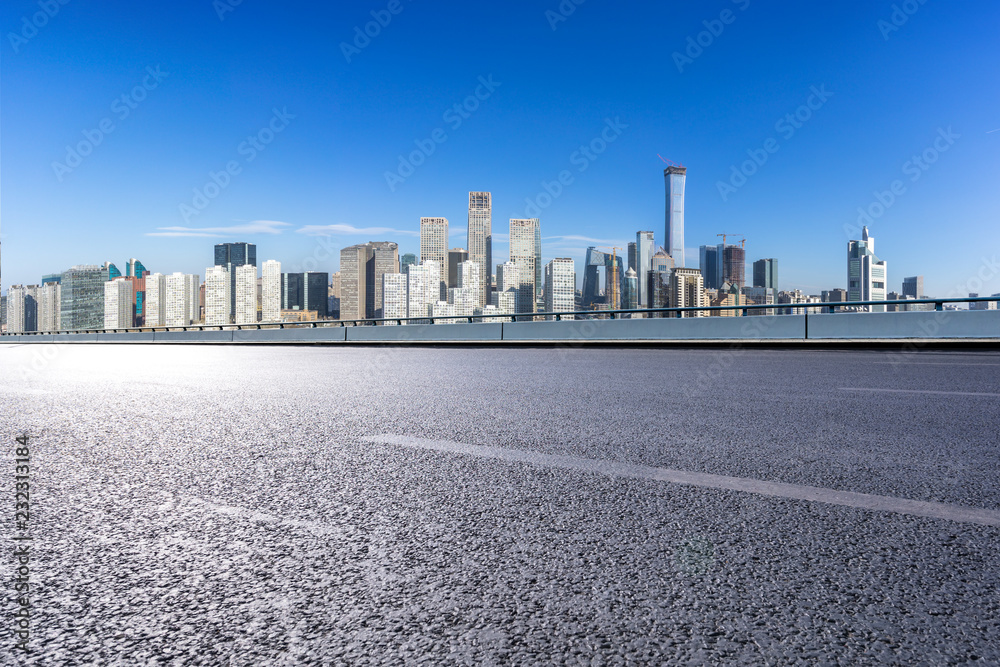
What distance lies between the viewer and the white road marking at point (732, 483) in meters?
2.86

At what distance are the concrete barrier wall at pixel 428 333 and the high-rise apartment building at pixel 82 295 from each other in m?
31.4

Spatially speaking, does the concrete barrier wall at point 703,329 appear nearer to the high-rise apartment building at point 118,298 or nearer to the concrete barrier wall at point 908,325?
the concrete barrier wall at point 908,325

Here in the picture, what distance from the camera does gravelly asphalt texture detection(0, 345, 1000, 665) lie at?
1775 mm

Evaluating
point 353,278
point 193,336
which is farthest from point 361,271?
point 193,336

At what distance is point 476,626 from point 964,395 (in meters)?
7.03

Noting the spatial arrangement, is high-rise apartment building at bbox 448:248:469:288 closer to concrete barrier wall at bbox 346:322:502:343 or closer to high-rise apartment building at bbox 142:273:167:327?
high-rise apartment building at bbox 142:273:167:327

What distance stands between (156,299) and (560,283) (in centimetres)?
4156

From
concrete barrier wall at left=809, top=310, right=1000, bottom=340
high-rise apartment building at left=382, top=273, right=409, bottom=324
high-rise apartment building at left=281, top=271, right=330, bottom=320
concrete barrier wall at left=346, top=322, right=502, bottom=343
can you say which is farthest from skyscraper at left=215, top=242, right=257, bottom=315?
concrete barrier wall at left=809, top=310, right=1000, bottom=340

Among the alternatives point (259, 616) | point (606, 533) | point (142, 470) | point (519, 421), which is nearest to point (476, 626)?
point (259, 616)

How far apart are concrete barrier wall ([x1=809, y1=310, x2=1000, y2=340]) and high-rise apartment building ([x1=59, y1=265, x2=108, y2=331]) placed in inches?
1886

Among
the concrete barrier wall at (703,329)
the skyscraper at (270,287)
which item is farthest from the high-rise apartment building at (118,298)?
the concrete barrier wall at (703,329)

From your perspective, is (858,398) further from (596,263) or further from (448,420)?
(596,263)

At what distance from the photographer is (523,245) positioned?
99.0 m

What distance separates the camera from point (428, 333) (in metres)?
24.6
